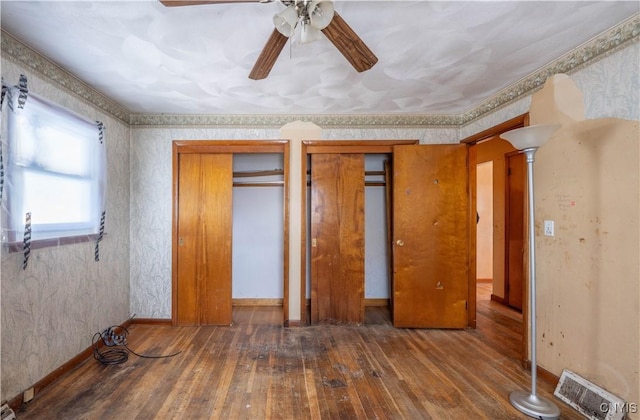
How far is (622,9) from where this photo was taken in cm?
155

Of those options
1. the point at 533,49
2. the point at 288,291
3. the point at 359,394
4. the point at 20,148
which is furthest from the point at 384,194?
the point at 20,148

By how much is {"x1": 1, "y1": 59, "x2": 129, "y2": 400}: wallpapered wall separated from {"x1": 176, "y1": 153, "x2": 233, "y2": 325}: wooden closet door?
1.88ft

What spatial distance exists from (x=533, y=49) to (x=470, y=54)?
0.42m

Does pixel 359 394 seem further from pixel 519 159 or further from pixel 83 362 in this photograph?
pixel 519 159

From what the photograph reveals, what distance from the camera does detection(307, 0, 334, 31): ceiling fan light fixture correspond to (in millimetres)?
1182

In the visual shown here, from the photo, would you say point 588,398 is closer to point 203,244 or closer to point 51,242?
point 203,244

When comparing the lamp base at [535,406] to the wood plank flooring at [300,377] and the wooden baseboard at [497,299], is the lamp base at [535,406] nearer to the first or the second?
the wood plank flooring at [300,377]

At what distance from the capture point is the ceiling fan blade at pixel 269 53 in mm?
1401

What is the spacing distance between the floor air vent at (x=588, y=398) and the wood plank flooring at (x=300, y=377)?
7cm

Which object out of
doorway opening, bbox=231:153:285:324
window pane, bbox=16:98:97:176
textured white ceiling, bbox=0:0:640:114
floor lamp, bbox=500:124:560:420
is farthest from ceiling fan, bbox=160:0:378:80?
doorway opening, bbox=231:153:285:324

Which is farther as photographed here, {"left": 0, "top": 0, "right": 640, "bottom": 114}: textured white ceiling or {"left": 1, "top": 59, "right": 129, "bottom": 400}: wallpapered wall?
{"left": 1, "top": 59, "right": 129, "bottom": 400}: wallpapered wall

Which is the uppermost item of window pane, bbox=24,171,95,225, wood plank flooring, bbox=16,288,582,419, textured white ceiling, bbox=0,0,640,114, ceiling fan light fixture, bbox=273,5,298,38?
textured white ceiling, bbox=0,0,640,114

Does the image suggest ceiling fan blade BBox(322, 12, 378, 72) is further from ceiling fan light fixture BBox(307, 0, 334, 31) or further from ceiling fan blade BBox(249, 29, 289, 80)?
ceiling fan blade BBox(249, 29, 289, 80)

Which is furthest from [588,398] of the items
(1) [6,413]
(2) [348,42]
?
(1) [6,413]
